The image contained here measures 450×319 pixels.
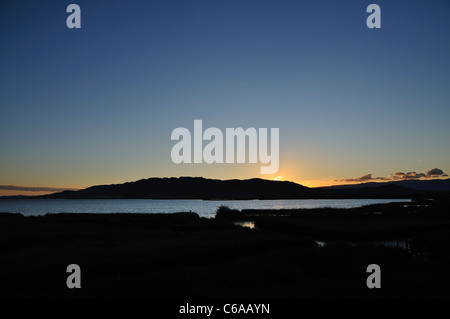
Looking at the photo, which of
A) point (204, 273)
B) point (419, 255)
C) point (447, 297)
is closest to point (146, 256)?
point (204, 273)

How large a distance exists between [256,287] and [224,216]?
72598 mm

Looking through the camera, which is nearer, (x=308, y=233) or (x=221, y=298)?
(x=221, y=298)

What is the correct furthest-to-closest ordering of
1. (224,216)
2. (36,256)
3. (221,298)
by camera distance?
(224,216)
(36,256)
(221,298)

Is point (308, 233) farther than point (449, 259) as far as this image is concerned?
Yes

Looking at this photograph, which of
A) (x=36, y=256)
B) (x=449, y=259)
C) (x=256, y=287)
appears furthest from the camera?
(x=449, y=259)

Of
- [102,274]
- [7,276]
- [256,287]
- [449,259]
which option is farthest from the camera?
[449,259]

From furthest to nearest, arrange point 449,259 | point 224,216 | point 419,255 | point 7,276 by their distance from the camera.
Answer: point 224,216
point 419,255
point 449,259
point 7,276

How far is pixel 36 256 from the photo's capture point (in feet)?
84.6

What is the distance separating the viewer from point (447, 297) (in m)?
16.6

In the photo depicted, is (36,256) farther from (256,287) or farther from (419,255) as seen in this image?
(419,255)
